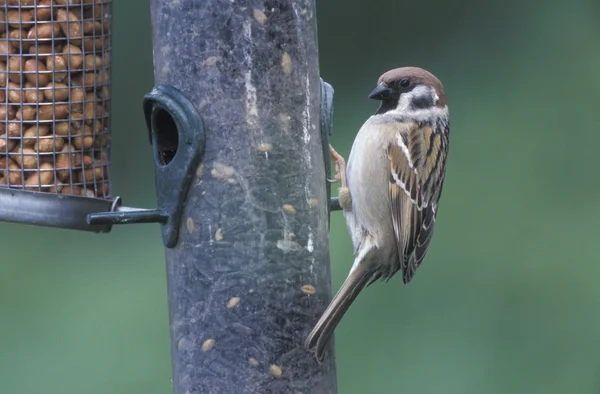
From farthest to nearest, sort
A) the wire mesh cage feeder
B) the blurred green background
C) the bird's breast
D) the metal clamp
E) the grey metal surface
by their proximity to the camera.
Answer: the blurred green background → the bird's breast → the wire mesh cage feeder → the grey metal surface → the metal clamp

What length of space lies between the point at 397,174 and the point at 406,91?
0.99 ft

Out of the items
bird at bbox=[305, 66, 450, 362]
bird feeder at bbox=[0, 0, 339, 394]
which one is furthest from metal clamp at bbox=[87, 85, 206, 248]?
bird at bbox=[305, 66, 450, 362]

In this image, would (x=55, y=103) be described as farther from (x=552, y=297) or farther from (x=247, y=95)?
(x=552, y=297)

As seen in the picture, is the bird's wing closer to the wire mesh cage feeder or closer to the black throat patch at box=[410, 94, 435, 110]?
the black throat patch at box=[410, 94, 435, 110]

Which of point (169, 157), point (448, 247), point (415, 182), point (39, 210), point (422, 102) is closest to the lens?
point (169, 157)

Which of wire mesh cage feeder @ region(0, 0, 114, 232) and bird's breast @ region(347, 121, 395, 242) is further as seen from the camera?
bird's breast @ region(347, 121, 395, 242)

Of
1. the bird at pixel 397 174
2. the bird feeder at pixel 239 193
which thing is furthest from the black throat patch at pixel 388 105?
the bird feeder at pixel 239 193

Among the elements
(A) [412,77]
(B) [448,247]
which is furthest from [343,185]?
(B) [448,247]

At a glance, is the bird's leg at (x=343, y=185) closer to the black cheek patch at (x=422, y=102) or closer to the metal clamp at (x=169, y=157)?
the black cheek patch at (x=422, y=102)

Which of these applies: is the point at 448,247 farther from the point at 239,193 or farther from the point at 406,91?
the point at 239,193

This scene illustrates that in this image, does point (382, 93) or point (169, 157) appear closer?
point (169, 157)

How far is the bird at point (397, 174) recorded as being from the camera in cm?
602

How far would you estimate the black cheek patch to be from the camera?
6211 millimetres

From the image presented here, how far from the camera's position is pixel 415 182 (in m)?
6.12
